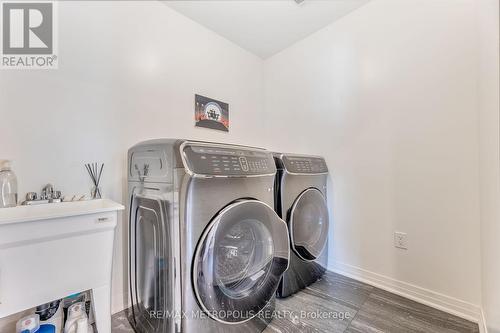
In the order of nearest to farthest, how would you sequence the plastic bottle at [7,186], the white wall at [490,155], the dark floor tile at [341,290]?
the white wall at [490,155]
the plastic bottle at [7,186]
the dark floor tile at [341,290]

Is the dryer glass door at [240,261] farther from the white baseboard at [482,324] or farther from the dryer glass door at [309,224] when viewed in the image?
the white baseboard at [482,324]

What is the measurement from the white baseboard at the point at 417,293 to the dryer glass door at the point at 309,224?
32 cm

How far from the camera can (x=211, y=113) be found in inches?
75.5

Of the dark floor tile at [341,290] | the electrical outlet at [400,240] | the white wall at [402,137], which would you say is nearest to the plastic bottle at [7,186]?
the dark floor tile at [341,290]

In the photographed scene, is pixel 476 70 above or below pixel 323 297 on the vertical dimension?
above

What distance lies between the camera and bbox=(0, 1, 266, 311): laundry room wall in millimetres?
1074

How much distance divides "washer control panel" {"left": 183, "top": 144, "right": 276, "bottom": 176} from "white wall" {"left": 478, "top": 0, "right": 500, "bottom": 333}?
924mm

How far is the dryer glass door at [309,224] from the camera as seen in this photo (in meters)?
1.42

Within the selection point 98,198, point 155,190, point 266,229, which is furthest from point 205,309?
point 98,198

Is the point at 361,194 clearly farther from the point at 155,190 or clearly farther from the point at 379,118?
the point at 155,190

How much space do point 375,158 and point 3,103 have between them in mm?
2207

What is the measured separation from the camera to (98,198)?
124cm

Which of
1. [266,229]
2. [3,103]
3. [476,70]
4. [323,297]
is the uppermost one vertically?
[476,70]

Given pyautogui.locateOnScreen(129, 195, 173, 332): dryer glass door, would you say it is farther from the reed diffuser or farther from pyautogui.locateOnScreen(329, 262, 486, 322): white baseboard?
pyautogui.locateOnScreen(329, 262, 486, 322): white baseboard
